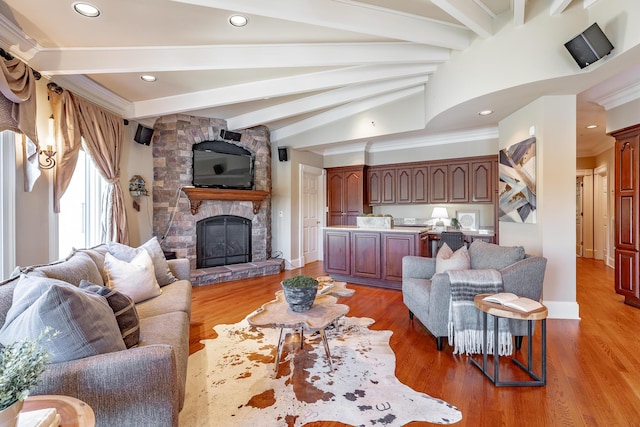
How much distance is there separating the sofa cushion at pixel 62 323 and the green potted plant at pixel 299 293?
3.44ft

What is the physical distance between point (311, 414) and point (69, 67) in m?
3.84

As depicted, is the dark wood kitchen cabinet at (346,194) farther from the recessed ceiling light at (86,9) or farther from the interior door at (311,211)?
the recessed ceiling light at (86,9)

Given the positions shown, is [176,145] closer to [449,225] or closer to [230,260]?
[230,260]

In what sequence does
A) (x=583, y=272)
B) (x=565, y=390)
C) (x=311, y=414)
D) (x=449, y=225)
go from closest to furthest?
(x=311, y=414)
(x=565, y=390)
(x=583, y=272)
(x=449, y=225)

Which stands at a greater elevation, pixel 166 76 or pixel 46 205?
pixel 166 76

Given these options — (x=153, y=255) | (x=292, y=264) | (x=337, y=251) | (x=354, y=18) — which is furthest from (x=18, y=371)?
(x=292, y=264)

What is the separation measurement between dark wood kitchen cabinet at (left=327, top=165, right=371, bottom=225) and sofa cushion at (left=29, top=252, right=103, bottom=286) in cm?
504

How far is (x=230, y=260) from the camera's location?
18.3ft

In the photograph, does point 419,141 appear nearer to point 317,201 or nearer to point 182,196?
point 317,201

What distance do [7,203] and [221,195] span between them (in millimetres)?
2737

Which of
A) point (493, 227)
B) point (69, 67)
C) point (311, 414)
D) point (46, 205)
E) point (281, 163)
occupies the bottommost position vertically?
point (311, 414)

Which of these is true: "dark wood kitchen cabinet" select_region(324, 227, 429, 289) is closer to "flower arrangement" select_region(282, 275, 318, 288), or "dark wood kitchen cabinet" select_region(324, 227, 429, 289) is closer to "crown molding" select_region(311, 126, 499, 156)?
"crown molding" select_region(311, 126, 499, 156)

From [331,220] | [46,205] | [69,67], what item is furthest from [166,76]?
[331,220]

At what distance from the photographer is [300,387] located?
204 centimetres
